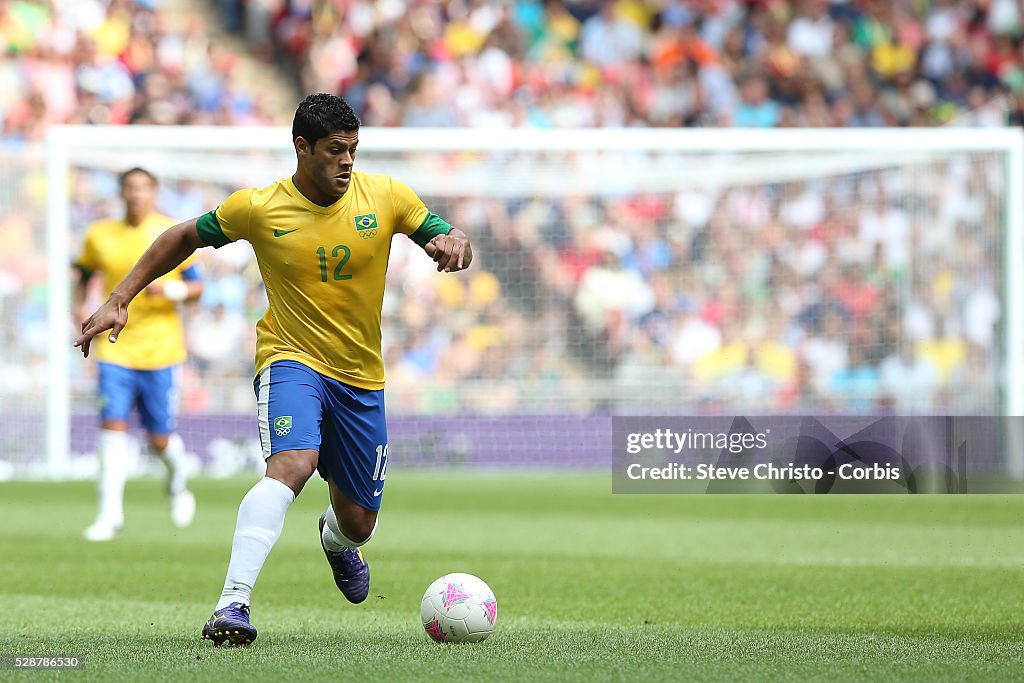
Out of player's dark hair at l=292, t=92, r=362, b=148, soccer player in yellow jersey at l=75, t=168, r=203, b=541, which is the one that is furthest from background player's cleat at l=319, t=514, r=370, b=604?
soccer player in yellow jersey at l=75, t=168, r=203, b=541

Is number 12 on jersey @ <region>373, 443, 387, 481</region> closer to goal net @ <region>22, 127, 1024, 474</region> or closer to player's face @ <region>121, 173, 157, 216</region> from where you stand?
player's face @ <region>121, 173, 157, 216</region>

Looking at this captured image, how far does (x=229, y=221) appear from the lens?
6055mm

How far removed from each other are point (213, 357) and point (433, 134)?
368 cm

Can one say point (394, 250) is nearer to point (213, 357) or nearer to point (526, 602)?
point (213, 357)

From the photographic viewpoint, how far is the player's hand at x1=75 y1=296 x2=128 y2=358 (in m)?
5.88

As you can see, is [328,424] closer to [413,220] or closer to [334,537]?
[334,537]

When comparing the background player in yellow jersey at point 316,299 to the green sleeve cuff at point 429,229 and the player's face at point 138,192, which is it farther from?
the player's face at point 138,192

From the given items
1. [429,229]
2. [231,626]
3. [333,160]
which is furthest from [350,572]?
[333,160]

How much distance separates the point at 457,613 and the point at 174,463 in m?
6.00

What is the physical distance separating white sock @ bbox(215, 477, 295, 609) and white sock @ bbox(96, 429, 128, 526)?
525cm

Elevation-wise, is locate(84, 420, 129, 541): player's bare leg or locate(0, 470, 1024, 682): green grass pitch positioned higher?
locate(84, 420, 129, 541): player's bare leg

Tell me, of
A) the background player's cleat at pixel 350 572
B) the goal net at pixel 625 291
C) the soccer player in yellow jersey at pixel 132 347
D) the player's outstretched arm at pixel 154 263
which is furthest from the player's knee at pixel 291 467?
the goal net at pixel 625 291

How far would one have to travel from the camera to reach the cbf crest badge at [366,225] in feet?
20.0

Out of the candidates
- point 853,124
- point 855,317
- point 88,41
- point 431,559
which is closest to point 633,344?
point 855,317
